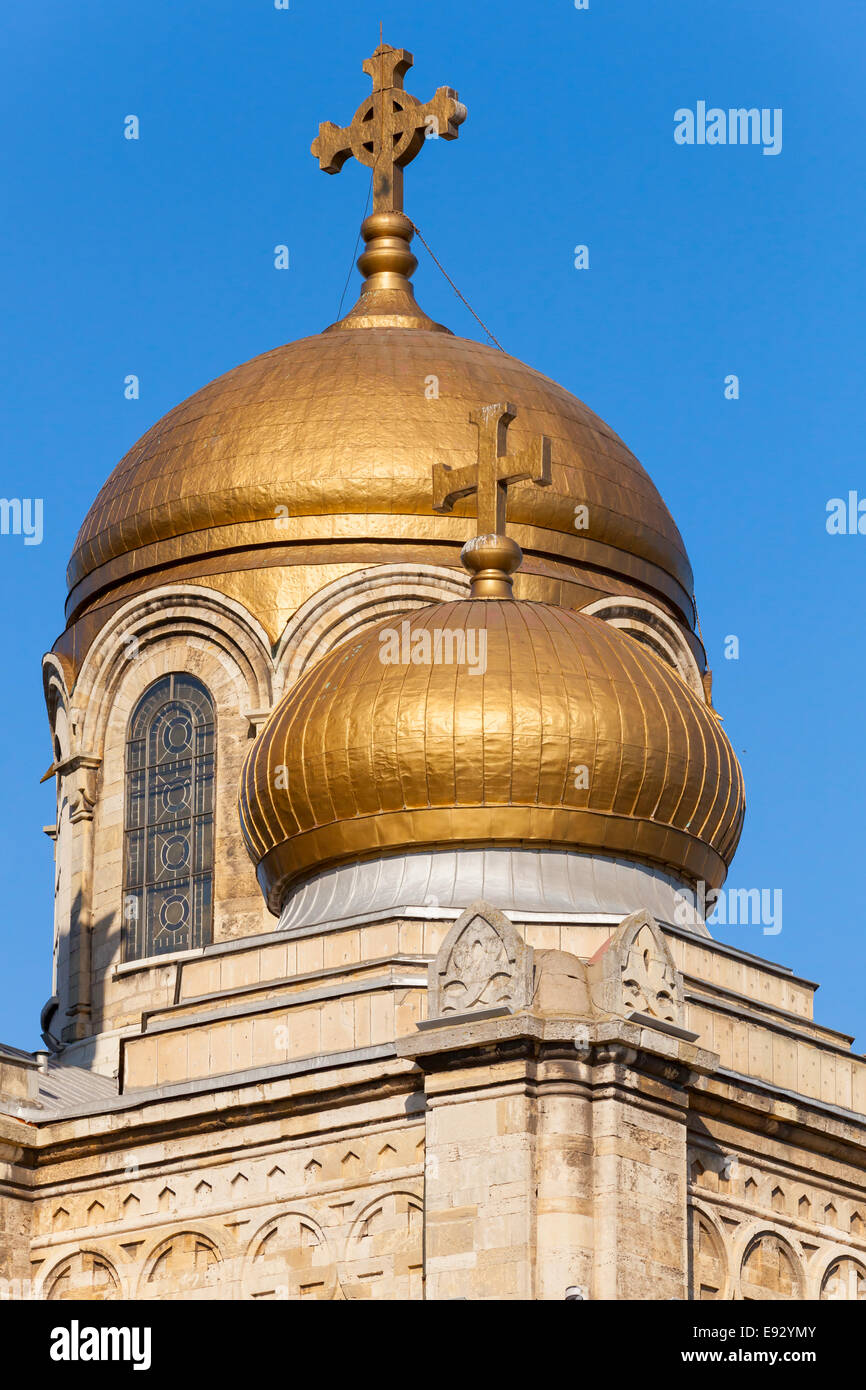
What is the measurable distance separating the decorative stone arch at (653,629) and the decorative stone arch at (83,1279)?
392 inches

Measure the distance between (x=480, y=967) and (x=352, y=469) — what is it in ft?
32.5

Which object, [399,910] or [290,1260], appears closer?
[290,1260]

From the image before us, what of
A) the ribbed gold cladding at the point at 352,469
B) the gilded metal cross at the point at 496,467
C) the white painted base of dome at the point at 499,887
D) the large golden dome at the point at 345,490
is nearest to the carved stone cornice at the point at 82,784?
the large golden dome at the point at 345,490

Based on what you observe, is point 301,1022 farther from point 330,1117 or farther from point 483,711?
point 483,711

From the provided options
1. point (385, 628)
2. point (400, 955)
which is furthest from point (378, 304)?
point (400, 955)

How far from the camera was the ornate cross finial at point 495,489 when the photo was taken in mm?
27703

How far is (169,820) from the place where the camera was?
32.2 m

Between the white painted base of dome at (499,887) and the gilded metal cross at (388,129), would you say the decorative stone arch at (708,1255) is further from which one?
the gilded metal cross at (388,129)

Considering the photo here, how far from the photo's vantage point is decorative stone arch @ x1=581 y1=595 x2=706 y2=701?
3319 centimetres

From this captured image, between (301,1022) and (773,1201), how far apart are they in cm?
381

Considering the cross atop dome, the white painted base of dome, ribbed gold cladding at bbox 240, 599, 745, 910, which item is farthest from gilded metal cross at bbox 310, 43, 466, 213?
the white painted base of dome

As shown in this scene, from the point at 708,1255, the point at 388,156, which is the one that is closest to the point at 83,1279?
the point at 708,1255

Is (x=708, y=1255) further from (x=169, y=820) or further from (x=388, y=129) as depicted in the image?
(x=388, y=129)

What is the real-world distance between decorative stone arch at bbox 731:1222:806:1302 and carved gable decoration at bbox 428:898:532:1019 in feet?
9.31
